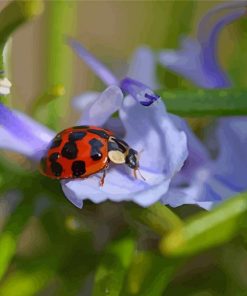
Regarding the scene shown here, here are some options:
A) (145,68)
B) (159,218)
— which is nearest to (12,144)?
(159,218)

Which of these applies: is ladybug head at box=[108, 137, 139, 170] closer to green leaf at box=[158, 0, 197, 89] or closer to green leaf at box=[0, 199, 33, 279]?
green leaf at box=[0, 199, 33, 279]

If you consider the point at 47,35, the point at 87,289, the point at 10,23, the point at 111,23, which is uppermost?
the point at 10,23

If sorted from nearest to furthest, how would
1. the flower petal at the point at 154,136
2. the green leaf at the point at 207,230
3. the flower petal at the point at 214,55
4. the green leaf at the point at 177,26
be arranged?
1. the green leaf at the point at 207,230
2. the flower petal at the point at 154,136
3. the flower petal at the point at 214,55
4. the green leaf at the point at 177,26

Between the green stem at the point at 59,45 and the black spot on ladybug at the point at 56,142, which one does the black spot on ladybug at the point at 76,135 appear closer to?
the black spot on ladybug at the point at 56,142

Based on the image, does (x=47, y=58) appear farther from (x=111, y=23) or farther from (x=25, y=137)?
(x=111, y=23)

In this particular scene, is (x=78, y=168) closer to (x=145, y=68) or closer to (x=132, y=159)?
(x=132, y=159)

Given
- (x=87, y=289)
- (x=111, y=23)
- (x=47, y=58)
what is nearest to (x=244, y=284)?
(x=87, y=289)

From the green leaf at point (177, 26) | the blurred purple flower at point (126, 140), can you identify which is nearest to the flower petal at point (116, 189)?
A: the blurred purple flower at point (126, 140)
